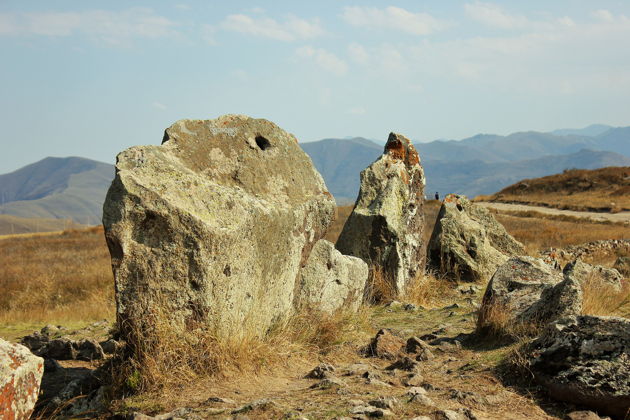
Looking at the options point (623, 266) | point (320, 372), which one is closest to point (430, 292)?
point (623, 266)

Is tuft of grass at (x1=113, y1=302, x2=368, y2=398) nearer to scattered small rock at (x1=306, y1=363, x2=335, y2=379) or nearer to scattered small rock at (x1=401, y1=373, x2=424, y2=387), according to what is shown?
scattered small rock at (x1=306, y1=363, x2=335, y2=379)

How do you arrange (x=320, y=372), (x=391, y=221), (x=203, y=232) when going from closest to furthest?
(x=203, y=232) < (x=320, y=372) < (x=391, y=221)

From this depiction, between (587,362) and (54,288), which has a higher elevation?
(587,362)

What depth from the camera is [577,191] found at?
56438 mm

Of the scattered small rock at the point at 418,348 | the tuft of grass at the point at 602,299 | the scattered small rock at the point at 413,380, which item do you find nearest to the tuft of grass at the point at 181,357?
the scattered small rock at the point at 413,380

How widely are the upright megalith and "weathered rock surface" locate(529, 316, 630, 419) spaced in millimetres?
5707

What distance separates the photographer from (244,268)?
6.34 meters

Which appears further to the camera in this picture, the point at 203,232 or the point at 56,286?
the point at 56,286

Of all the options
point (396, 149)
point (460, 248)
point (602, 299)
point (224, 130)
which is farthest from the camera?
point (460, 248)

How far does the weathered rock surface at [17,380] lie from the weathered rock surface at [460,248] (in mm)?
10097

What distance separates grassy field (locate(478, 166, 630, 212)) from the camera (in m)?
46.0

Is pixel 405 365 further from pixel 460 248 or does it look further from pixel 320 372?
pixel 460 248

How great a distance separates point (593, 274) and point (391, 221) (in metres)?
3.90

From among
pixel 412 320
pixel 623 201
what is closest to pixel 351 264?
pixel 412 320
